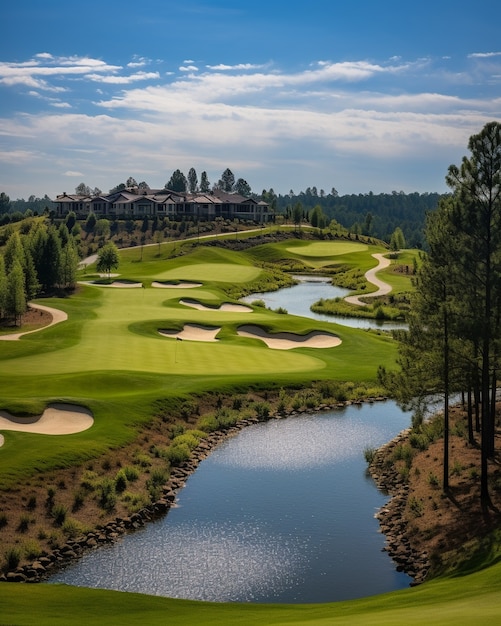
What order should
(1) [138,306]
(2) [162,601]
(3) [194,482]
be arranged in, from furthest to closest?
(1) [138,306]
(3) [194,482]
(2) [162,601]

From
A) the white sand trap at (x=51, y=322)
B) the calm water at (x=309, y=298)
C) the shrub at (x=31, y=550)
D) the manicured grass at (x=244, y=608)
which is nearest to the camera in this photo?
the manicured grass at (x=244, y=608)

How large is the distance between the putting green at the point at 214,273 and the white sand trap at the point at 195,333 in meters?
44.7

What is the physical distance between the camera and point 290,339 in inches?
2532

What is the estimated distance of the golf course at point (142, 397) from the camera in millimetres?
20234

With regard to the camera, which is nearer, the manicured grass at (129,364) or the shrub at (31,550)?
the shrub at (31,550)

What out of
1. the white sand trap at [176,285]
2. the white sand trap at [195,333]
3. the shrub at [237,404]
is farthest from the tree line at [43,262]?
the shrub at [237,404]

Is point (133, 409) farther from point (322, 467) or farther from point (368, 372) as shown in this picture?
point (368, 372)

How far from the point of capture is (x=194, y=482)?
113 ft

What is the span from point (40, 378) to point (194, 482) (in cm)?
1506

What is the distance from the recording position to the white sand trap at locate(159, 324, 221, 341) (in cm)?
6328

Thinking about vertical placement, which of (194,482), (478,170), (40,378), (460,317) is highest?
(478,170)

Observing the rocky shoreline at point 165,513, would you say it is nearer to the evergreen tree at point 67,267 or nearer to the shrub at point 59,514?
the shrub at point 59,514

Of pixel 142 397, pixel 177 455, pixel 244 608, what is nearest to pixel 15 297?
pixel 142 397

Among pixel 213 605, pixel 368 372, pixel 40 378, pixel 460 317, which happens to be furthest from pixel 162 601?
pixel 368 372
